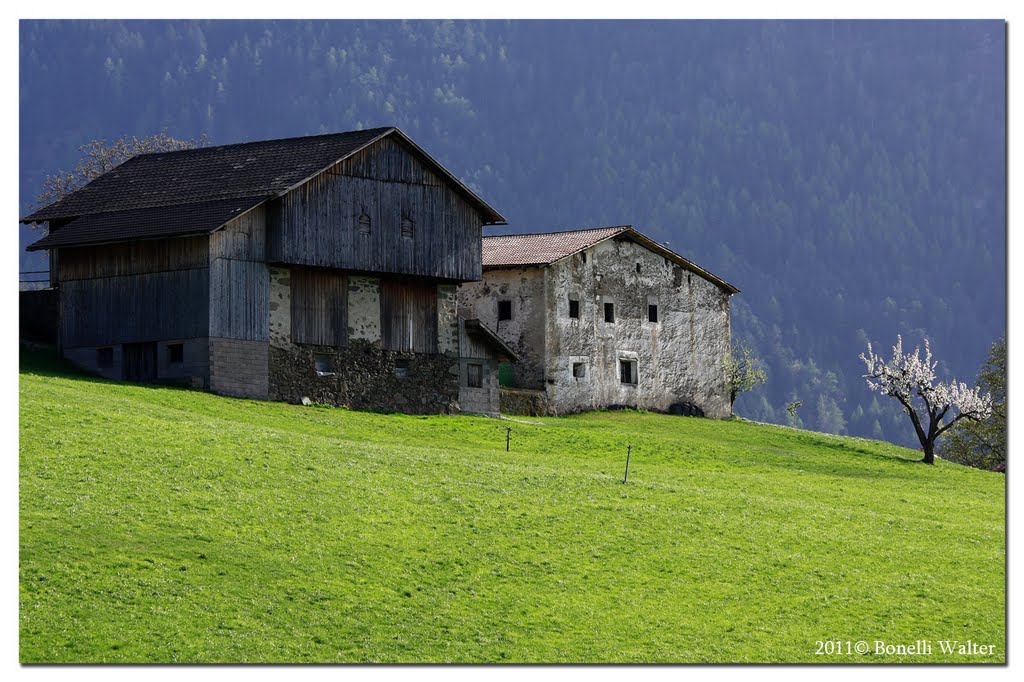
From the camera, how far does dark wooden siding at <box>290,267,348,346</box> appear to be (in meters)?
60.3

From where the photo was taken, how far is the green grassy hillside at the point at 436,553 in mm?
29078

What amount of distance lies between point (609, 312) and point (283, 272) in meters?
22.9

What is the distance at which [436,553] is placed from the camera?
1369 inches

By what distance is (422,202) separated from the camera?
209 feet

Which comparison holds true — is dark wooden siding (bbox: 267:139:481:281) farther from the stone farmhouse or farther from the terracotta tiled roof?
the terracotta tiled roof

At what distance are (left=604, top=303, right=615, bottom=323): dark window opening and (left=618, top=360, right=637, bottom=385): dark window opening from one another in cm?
210

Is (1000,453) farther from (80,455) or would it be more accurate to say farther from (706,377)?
(80,455)

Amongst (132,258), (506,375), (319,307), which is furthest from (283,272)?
(506,375)

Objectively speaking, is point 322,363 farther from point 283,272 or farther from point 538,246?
point 538,246

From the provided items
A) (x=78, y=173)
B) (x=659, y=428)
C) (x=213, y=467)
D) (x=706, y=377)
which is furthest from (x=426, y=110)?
(x=213, y=467)

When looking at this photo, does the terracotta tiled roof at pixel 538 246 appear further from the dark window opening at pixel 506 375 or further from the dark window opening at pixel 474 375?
the dark window opening at pixel 474 375

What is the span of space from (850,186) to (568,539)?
13129cm

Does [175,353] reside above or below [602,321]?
below

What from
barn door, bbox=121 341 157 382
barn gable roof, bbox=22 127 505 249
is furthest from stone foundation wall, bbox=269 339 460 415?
barn gable roof, bbox=22 127 505 249
